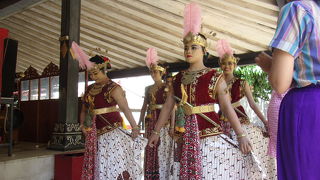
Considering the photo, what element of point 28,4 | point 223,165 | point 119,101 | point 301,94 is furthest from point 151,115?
point 301,94

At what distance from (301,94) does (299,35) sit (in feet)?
0.79

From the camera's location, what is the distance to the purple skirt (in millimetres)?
1287

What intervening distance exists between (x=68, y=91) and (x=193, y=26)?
2728 mm

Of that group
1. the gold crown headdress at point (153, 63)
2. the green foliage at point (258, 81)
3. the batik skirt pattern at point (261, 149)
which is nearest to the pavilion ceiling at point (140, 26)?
the gold crown headdress at point (153, 63)

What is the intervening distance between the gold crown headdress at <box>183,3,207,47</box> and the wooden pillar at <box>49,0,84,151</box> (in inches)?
104

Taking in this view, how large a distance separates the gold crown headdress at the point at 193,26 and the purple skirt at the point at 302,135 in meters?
1.35

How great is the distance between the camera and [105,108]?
340cm

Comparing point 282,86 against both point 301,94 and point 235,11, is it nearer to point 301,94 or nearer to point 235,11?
point 301,94

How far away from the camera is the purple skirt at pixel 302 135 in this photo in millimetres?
1287

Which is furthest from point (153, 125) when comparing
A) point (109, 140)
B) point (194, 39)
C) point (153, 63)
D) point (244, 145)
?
point (244, 145)

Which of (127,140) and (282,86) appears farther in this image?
(127,140)

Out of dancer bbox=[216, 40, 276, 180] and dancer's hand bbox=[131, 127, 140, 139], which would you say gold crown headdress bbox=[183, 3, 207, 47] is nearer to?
dancer's hand bbox=[131, 127, 140, 139]

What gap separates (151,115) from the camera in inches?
191

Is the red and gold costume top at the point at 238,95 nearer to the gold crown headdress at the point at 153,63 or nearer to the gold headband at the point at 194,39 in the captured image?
the gold crown headdress at the point at 153,63
